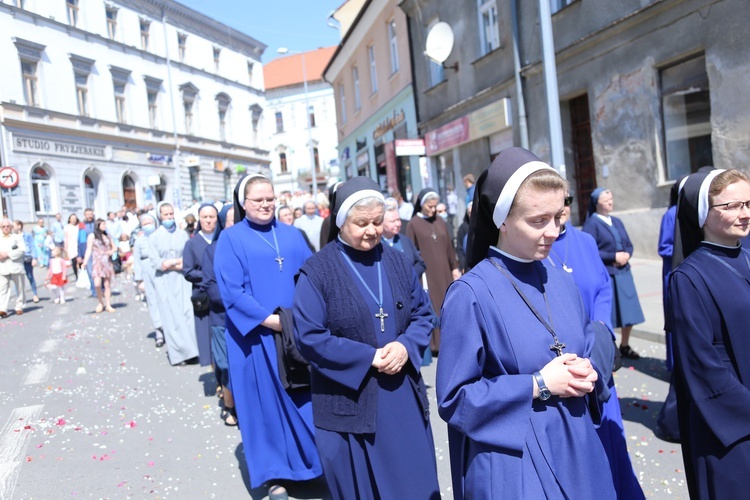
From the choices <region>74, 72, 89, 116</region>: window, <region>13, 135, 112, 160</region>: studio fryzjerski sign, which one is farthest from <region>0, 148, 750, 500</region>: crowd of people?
<region>74, 72, 89, 116</region>: window

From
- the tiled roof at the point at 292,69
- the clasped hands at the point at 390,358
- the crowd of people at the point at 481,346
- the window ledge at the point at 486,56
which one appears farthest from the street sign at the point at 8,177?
the tiled roof at the point at 292,69

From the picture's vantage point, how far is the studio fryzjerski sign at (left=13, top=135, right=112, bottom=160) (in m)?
31.2

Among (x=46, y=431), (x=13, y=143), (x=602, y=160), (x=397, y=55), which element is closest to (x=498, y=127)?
(x=602, y=160)

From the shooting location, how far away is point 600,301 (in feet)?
12.1

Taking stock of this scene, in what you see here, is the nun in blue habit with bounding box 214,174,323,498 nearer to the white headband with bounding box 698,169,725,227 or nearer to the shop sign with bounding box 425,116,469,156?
the white headband with bounding box 698,169,725,227

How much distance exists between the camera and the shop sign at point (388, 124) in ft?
79.6

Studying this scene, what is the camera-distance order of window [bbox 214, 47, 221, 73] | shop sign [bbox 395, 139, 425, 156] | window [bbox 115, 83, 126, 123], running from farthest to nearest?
window [bbox 214, 47, 221, 73]
window [bbox 115, 83, 126, 123]
shop sign [bbox 395, 139, 425, 156]

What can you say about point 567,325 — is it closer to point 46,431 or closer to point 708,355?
point 708,355

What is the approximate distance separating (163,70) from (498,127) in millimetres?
31763

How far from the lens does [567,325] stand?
91.4 inches

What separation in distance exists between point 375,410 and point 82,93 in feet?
123

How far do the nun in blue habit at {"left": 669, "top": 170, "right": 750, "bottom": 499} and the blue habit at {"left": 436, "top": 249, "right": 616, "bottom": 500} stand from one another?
71 centimetres

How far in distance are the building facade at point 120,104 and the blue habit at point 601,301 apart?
27284 mm

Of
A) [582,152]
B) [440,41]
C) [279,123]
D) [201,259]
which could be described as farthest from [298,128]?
[201,259]
